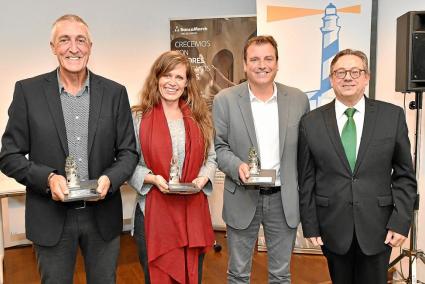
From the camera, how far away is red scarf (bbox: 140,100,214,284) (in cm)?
212

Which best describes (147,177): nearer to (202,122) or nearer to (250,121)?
(202,122)

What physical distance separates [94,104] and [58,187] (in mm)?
424

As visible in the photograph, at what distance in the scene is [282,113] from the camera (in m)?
2.30

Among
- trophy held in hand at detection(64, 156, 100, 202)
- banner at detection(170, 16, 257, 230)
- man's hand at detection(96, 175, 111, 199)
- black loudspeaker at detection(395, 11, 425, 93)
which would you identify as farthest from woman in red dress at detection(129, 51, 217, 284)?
banner at detection(170, 16, 257, 230)

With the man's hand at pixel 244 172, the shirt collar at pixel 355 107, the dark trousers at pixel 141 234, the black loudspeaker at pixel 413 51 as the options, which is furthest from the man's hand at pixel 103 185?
the black loudspeaker at pixel 413 51

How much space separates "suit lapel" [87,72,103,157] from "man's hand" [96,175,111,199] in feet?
0.48

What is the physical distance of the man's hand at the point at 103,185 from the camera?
182 cm

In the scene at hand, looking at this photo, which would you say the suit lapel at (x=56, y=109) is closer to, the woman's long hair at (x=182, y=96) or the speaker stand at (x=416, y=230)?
the woman's long hair at (x=182, y=96)

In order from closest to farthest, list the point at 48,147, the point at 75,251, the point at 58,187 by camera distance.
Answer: the point at 58,187 < the point at 48,147 < the point at 75,251

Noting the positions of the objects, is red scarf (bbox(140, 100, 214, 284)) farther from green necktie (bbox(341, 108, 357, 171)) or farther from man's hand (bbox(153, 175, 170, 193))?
green necktie (bbox(341, 108, 357, 171))

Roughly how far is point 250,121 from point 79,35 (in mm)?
990

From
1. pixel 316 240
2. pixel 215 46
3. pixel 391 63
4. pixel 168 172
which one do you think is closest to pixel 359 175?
pixel 316 240

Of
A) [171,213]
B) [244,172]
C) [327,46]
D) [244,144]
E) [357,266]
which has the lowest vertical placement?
[357,266]

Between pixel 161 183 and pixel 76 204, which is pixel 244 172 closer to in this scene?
pixel 161 183
